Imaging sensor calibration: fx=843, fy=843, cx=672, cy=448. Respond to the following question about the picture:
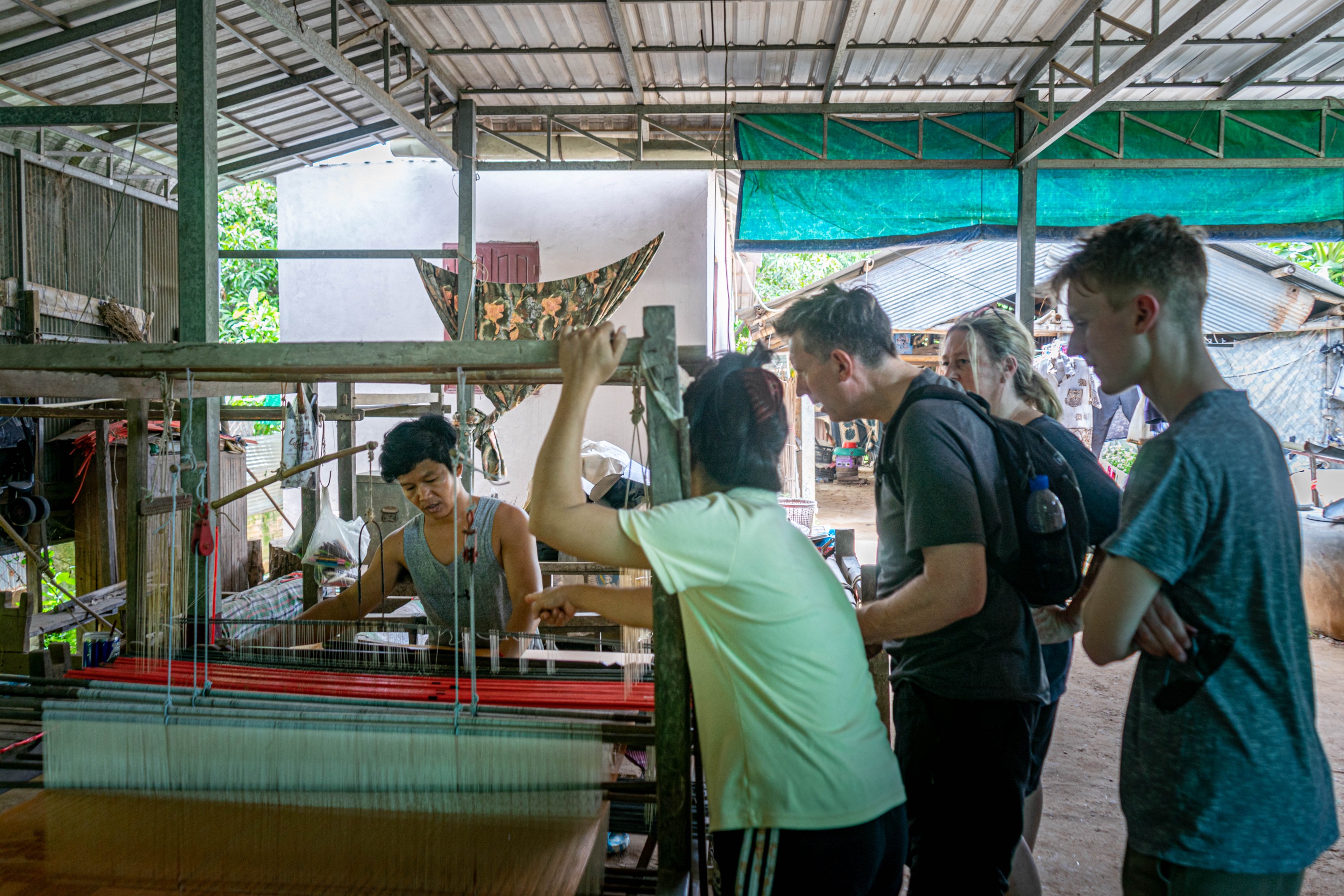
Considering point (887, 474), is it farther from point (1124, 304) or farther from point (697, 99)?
point (697, 99)

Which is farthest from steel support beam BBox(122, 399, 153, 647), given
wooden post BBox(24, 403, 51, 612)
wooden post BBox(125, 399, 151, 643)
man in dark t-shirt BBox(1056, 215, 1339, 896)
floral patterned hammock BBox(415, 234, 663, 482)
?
wooden post BBox(24, 403, 51, 612)

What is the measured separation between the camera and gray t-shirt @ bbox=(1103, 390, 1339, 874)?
1135 millimetres

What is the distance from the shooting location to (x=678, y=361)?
1541 millimetres

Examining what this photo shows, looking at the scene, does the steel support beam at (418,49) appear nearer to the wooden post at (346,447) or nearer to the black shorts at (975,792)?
the wooden post at (346,447)

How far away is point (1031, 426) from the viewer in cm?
240

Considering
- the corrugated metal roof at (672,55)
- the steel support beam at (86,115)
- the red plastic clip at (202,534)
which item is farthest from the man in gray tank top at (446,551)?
the corrugated metal roof at (672,55)

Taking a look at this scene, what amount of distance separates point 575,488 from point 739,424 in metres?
0.29

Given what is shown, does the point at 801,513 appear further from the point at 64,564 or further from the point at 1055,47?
the point at 64,564

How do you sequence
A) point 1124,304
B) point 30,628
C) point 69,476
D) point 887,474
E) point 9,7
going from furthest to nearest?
point 69,476
point 9,7
point 30,628
point 887,474
point 1124,304

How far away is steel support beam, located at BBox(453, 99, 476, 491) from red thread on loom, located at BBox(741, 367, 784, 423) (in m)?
4.89

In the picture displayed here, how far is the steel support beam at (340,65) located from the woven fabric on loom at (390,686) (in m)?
3.17

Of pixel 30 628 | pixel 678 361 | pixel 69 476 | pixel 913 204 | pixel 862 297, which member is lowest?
pixel 30 628

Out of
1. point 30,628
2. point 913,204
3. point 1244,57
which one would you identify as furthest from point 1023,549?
point 1244,57

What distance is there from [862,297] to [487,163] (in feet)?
19.3
